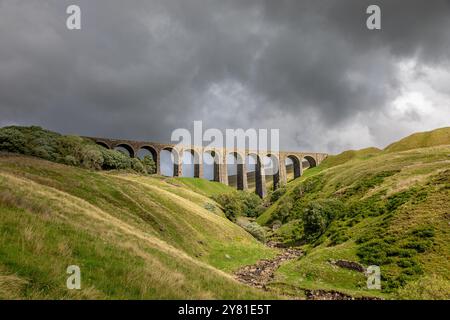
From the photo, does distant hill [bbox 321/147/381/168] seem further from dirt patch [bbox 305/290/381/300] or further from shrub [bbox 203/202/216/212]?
dirt patch [bbox 305/290/381/300]

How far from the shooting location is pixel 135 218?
3288 centimetres

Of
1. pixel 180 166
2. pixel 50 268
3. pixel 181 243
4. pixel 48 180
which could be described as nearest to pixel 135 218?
pixel 181 243

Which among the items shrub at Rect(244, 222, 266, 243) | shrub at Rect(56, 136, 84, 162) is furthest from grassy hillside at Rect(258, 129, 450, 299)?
shrub at Rect(56, 136, 84, 162)

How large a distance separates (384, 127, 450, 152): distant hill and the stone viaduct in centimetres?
4888

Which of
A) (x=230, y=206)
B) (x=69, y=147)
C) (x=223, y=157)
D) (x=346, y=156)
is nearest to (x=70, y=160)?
(x=69, y=147)

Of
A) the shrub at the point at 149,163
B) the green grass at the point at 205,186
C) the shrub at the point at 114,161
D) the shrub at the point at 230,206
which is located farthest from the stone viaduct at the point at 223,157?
the shrub at the point at 230,206

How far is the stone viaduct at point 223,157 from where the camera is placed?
126m

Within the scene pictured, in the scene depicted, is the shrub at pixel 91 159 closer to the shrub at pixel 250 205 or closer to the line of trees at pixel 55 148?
the line of trees at pixel 55 148

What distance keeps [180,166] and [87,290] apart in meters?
123

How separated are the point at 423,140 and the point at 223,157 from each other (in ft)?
245

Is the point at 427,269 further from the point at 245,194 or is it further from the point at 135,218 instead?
the point at 245,194

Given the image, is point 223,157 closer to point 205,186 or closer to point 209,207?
point 205,186

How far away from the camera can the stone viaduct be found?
415ft
